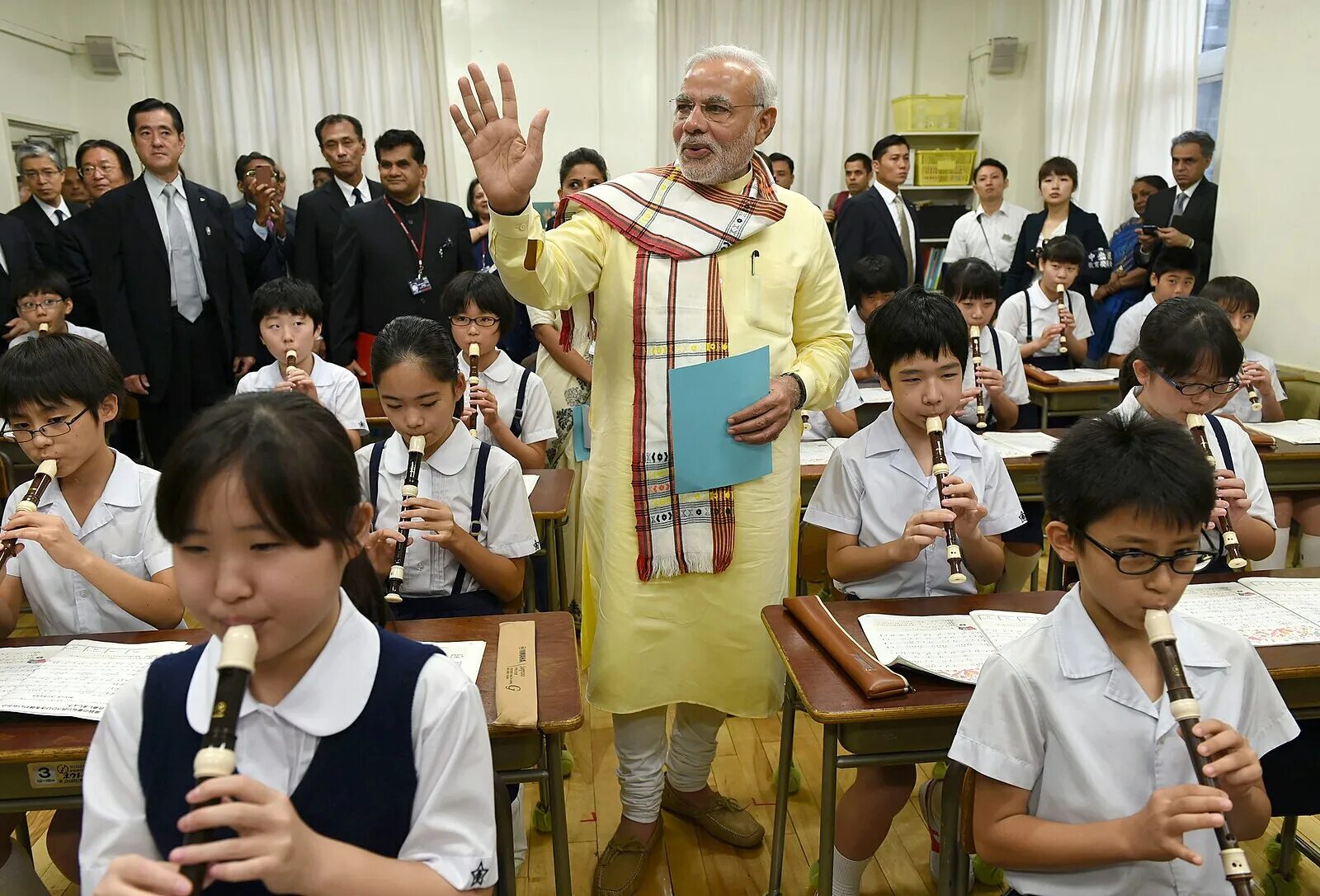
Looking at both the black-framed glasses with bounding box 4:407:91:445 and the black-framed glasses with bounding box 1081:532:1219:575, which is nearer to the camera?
the black-framed glasses with bounding box 1081:532:1219:575

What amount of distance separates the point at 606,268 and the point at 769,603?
0.80m

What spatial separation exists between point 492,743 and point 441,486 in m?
0.90

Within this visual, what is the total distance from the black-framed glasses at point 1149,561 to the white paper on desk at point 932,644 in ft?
1.17

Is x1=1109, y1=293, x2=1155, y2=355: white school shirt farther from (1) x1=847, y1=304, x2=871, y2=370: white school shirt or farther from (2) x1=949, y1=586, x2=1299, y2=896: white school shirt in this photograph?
(2) x1=949, y1=586, x2=1299, y2=896: white school shirt

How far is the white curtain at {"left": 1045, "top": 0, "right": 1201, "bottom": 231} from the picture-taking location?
6.07m

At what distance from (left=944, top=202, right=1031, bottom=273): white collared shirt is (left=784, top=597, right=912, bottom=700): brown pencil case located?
5.19m

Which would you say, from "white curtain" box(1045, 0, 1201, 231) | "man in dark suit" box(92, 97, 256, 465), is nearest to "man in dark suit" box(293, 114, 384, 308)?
"man in dark suit" box(92, 97, 256, 465)

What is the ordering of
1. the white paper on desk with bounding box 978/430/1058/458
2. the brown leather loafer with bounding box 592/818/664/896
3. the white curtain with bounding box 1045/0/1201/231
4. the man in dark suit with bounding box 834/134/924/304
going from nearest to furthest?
the brown leather loafer with bounding box 592/818/664/896, the white paper on desk with bounding box 978/430/1058/458, the man in dark suit with bounding box 834/134/924/304, the white curtain with bounding box 1045/0/1201/231

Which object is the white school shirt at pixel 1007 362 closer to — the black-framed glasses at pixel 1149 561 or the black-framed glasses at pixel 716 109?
the black-framed glasses at pixel 716 109

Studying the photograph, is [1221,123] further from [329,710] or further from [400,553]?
[329,710]

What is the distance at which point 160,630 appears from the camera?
1.82m

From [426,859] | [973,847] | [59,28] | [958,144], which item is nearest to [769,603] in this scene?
[973,847]

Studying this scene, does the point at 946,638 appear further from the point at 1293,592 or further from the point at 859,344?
the point at 859,344

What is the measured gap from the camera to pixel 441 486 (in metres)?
2.29
